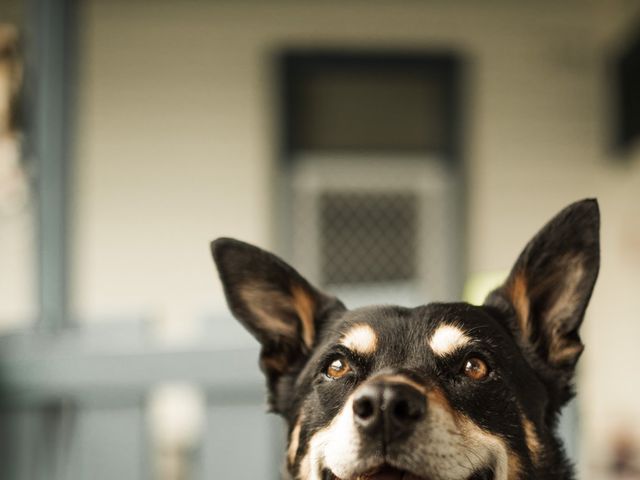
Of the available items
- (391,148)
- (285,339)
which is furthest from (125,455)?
(391,148)

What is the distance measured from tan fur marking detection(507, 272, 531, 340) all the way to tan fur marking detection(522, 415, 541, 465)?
140mm

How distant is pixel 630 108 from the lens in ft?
19.2

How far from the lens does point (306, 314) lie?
133 cm

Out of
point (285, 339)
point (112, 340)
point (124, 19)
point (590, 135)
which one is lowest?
point (112, 340)

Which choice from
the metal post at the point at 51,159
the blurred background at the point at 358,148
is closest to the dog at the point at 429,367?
the metal post at the point at 51,159

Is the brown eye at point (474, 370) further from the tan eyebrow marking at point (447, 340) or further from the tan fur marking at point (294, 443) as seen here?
the tan fur marking at point (294, 443)

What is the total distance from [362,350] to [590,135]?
5.90 m

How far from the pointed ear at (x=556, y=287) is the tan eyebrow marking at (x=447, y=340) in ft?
0.45

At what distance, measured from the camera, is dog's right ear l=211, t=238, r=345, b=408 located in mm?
1161

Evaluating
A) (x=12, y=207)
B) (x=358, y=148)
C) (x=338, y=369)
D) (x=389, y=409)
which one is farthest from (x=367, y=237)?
(x=389, y=409)

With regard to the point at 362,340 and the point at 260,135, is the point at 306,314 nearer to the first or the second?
the point at 362,340

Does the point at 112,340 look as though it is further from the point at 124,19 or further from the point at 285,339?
the point at 124,19

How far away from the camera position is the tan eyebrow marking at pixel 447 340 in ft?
3.61

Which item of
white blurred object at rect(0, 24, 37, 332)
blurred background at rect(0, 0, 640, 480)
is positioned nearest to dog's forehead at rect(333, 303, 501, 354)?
white blurred object at rect(0, 24, 37, 332)
